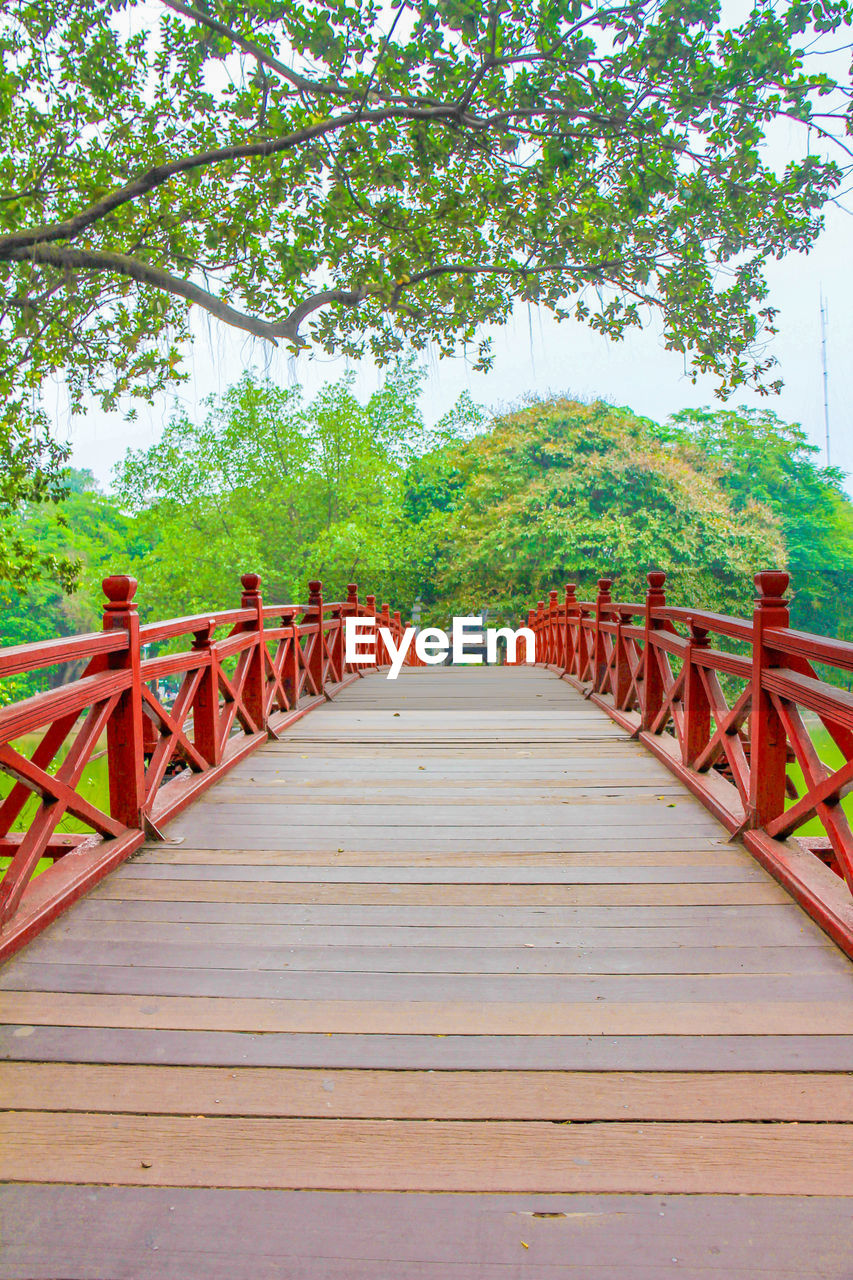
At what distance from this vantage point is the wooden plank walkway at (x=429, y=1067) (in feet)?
4.29

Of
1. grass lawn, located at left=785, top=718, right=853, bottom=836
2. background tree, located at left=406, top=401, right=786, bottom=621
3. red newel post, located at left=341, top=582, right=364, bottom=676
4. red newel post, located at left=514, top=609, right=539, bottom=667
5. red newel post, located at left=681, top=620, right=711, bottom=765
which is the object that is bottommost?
grass lawn, located at left=785, top=718, right=853, bottom=836

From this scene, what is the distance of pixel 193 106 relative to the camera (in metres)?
6.83

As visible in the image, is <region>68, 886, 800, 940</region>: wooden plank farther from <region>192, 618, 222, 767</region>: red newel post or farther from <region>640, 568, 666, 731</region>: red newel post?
<region>640, 568, 666, 731</region>: red newel post

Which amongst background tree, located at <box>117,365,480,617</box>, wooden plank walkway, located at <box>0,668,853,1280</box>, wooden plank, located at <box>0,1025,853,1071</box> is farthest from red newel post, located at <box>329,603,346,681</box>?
background tree, located at <box>117,365,480,617</box>

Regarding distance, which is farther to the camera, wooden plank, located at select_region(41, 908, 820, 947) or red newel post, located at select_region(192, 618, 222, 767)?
red newel post, located at select_region(192, 618, 222, 767)

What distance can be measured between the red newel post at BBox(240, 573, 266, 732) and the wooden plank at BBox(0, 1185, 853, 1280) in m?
3.53

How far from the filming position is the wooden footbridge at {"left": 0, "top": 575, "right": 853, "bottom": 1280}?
1329mm

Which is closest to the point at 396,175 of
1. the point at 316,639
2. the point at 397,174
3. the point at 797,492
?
the point at 397,174

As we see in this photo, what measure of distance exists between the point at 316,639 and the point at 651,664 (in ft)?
10.5

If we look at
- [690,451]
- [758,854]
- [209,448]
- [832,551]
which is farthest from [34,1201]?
[832,551]

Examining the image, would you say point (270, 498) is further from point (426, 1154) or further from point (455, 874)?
point (426, 1154)

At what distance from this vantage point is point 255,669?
4.90 m

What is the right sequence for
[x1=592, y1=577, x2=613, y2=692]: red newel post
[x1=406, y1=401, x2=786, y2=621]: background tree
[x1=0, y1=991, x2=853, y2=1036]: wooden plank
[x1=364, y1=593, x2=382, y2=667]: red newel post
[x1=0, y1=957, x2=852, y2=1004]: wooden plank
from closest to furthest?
[x1=0, y1=991, x2=853, y2=1036]: wooden plank → [x1=0, y1=957, x2=852, y2=1004]: wooden plank → [x1=592, y1=577, x2=613, y2=692]: red newel post → [x1=364, y1=593, x2=382, y2=667]: red newel post → [x1=406, y1=401, x2=786, y2=621]: background tree

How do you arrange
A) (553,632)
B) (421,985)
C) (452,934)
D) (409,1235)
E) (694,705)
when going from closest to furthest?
(409,1235) → (421,985) → (452,934) → (694,705) → (553,632)
